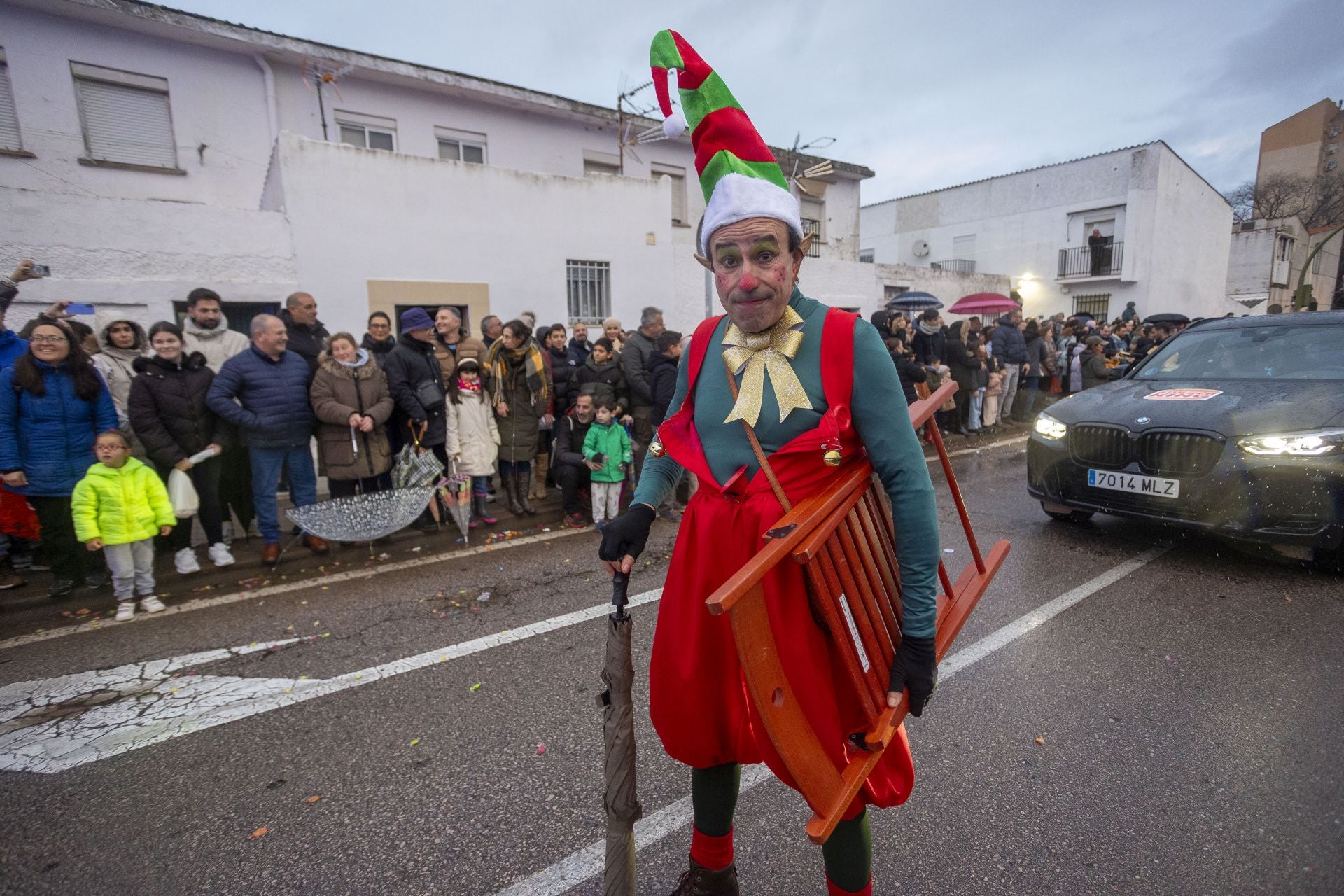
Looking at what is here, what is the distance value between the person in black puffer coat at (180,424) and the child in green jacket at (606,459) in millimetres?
2962

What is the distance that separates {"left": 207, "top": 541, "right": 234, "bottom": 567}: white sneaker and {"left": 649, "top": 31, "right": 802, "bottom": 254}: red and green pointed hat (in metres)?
5.23

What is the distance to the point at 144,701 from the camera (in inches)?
131

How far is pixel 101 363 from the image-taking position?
540 centimetres

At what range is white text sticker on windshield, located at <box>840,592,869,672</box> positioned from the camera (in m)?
1.53

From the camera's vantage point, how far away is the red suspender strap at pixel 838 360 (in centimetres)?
155

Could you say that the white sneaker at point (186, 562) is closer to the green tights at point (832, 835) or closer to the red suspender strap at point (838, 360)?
the green tights at point (832, 835)

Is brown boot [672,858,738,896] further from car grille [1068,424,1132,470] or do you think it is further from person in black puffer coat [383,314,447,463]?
person in black puffer coat [383,314,447,463]

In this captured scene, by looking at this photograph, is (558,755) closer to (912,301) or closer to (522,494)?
(522,494)

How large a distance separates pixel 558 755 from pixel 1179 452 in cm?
452

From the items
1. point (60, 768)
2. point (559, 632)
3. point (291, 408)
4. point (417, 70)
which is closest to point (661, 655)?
point (559, 632)

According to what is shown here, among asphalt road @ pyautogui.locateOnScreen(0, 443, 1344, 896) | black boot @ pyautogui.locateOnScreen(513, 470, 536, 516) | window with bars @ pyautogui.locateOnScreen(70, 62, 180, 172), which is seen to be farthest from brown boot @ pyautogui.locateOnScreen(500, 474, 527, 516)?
window with bars @ pyautogui.locateOnScreen(70, 62, 180, 172)

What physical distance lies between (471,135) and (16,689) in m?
13.7

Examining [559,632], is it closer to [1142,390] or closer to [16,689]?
[16,689]

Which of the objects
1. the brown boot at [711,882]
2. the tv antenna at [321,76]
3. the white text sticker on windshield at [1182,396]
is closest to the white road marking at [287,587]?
the brown boot at [711,882]
